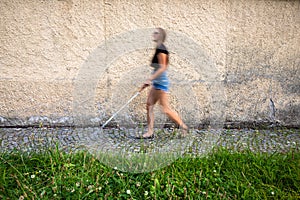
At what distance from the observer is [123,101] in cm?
466

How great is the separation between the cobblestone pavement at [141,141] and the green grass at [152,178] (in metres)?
0.40

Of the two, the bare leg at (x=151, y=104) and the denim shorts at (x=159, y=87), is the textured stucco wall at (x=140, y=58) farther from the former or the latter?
the denim shorts at (x=159, y=87)

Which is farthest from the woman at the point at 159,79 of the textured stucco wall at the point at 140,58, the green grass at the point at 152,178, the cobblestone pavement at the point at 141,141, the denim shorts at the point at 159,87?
the green grass at the point at 152,178

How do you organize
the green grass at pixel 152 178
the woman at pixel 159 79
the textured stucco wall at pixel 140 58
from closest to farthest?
the green grass at pixel 152 178
the woman at pixel 159 79
the textured stucco wall at pixel 140 58

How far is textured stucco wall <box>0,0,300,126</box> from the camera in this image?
4.48 meters

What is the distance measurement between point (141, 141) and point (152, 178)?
3.75 ft

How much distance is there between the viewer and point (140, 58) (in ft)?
15.3

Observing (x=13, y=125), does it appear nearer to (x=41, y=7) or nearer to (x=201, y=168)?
(x=41, y=7)

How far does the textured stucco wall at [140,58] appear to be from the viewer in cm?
448

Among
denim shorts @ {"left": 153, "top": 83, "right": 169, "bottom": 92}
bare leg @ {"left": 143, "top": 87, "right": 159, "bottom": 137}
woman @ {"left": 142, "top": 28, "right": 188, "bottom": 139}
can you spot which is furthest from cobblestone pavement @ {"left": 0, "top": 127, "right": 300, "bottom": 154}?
denim shorts @ {"left": 153, "top": 83, "right": 169, "bottom": 92}

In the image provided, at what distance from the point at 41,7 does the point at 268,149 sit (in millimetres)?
3631

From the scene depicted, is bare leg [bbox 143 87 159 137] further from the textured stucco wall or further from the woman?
the textured stucco wall

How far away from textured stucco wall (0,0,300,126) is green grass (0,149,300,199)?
1.57m

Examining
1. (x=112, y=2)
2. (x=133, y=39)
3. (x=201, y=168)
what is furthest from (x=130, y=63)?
(x=201, y=168)
